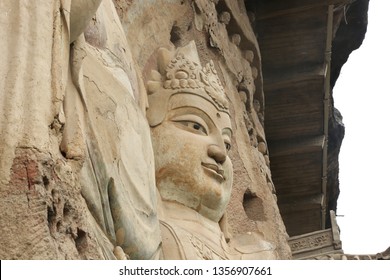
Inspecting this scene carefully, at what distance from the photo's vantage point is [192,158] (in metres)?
7.63

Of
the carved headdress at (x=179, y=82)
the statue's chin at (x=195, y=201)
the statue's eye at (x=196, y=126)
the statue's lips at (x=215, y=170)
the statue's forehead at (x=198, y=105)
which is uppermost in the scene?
the carved headdress at (x=179, y=82)

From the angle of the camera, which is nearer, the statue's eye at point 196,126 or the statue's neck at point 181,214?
the statue's neck at point 181,214

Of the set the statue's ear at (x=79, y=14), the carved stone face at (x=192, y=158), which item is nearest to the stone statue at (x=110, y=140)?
the statue's ear at (x=79, y=14)

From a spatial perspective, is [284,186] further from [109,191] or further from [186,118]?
[109,191]

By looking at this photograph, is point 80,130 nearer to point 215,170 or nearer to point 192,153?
point 192,153

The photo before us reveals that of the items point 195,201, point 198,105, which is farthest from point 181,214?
point 198,105

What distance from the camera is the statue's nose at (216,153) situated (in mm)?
7688

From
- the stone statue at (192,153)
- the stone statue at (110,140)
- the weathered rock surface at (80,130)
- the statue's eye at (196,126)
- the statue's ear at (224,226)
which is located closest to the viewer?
the weathered rock surface at (80,130)

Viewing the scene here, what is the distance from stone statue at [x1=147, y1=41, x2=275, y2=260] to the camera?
762 centimetres

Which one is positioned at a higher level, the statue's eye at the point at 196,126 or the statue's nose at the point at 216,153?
the statue's eye at the point at 196,126

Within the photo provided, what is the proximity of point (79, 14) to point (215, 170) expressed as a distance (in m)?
2.30

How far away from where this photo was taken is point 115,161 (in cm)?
602

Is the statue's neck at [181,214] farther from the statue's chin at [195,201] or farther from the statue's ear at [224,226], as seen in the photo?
the statue's ear at [224,226]

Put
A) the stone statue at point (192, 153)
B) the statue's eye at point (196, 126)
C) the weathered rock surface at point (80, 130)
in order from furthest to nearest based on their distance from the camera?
the statue's eye at point (196, 126) → the stone statue at point (192, 153) → the weathered rock surface at point (80, 130)
